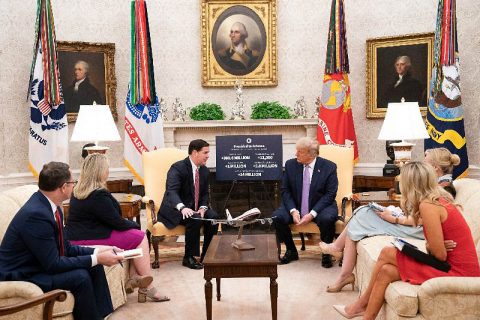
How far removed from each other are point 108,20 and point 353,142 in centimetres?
428

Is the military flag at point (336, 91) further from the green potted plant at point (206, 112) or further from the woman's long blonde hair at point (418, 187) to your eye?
the woman's long blonde hair at point (418, 187)

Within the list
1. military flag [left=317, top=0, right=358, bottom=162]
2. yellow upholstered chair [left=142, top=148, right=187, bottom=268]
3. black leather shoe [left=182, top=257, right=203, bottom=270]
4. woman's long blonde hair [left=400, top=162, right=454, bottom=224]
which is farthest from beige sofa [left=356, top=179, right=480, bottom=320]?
military flag [left=317, top=0, right=358, bottom=162]

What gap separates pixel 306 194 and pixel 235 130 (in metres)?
2.56

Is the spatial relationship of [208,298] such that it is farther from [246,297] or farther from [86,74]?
[86,74]

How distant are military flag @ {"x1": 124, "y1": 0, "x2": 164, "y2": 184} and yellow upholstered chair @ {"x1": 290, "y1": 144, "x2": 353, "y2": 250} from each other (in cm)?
271

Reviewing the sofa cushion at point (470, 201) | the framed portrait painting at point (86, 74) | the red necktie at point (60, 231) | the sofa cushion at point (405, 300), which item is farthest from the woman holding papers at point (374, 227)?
the framed portrait painting at point (86, 74)

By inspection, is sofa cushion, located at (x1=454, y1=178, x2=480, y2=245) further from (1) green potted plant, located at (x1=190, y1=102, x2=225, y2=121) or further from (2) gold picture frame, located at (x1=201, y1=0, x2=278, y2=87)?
(2) gold picture frame, located at (x1=201, y1=0, x2=278, y2=87)

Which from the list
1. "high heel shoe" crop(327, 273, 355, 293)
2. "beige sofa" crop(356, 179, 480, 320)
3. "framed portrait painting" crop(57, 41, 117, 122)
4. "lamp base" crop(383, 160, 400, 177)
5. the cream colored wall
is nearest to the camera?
"beige sofa" crop(356, 179, 480, 320)

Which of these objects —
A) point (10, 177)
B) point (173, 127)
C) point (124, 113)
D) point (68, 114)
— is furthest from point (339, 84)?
point (10, 177)

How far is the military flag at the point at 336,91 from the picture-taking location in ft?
26.2

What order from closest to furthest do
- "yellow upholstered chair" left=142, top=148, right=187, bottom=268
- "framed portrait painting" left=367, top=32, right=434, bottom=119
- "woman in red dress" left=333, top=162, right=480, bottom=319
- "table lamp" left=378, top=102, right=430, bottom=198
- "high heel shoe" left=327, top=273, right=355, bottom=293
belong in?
"woman in red dress" left=333, top=162, right=480, bottom=319 < "high heel shoe" left=327, top=273, right=355, bottom=293 < "table lamp" left=378, top=102, right=430, bottom=198 < "yellow upholstered chair" left=142, top=148, right=187, bottom=268 < "framed portrait painting" left=367, top=32, right=434, bottom=119

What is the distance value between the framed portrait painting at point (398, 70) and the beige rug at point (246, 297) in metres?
3.41

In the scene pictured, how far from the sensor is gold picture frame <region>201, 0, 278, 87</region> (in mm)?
8719

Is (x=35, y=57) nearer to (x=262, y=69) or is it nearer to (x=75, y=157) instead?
(x=75, y=157)
